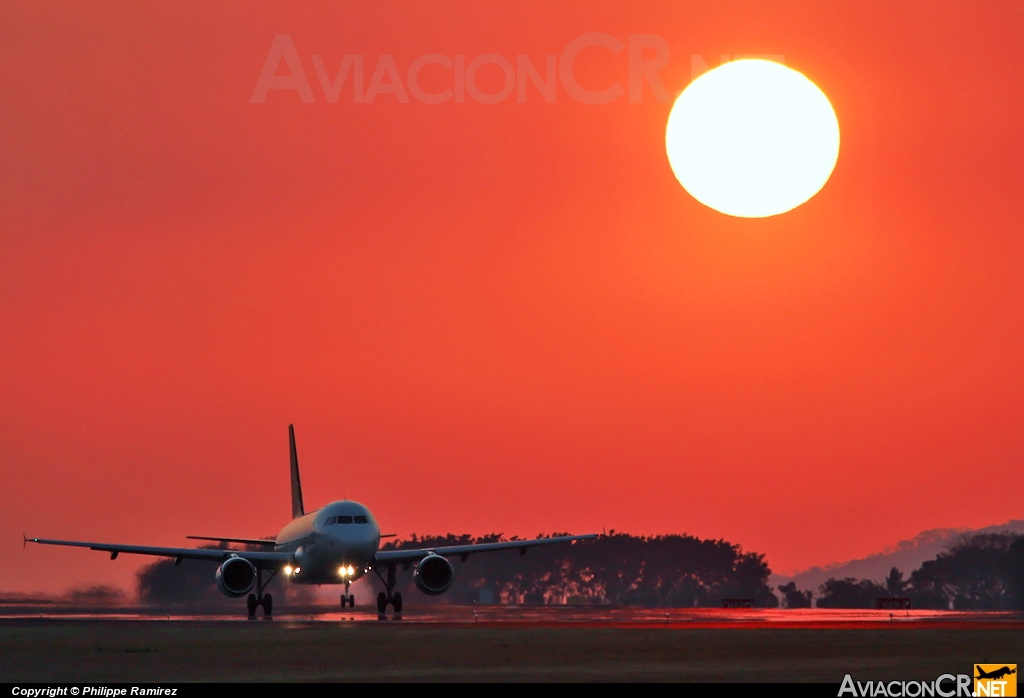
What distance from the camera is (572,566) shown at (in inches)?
7279

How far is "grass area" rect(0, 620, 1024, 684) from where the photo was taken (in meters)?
23.1

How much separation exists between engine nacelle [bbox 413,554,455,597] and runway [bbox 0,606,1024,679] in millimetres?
22655

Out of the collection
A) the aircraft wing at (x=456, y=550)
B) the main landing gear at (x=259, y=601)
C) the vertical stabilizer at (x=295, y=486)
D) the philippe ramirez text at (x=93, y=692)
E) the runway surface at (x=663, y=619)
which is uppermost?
the vertical stabilizer at (x=295, y=486)

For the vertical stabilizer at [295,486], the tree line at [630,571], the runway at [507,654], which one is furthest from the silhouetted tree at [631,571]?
the runway at [507,654]

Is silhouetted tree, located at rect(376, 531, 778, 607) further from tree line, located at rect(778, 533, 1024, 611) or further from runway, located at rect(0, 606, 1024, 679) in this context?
runway, located at rect(0, 606, 1024, 679)

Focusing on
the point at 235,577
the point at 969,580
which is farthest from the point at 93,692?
the point at 969,580

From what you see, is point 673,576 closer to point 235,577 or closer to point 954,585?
point 954,585

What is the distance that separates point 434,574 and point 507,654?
33.6 m

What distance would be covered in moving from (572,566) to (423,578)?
414 ft

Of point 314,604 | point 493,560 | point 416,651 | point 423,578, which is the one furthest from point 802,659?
point 493,560

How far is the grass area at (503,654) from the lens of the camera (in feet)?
75.9

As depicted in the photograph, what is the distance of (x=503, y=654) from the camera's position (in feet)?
90.9

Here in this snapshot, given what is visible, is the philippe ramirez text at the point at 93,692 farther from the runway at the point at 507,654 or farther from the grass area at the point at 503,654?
the grass area at the point at 503,654

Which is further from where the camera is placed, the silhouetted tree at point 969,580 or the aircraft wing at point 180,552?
the silhouetted tree at point 969,580
